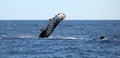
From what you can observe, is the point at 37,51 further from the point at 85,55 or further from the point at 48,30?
the point at 48,30

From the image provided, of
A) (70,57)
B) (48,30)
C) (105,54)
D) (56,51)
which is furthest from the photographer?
(48,30)

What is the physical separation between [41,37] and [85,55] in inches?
1190

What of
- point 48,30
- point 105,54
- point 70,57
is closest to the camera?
point 70,57

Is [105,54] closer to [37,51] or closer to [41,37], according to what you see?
[37,51]

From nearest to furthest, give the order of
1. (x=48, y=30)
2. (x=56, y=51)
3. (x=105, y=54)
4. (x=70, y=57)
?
1. (x=70, y=57)
2. (x=105, y=54)
3. (x=56, y=51)
4. (x=48, y=30)

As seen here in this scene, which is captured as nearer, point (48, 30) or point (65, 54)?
point (65, 54)

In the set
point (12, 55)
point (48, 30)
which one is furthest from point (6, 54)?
point (48, 30)

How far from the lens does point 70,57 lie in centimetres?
5025

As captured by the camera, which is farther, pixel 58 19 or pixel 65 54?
pixel 58 19

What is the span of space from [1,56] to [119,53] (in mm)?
13816

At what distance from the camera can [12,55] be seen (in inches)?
2050

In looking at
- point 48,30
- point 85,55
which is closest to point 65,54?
point 85,55

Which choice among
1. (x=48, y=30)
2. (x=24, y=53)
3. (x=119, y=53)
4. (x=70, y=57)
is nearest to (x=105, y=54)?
(x=119, y=53)

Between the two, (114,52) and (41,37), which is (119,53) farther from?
(41,37)
